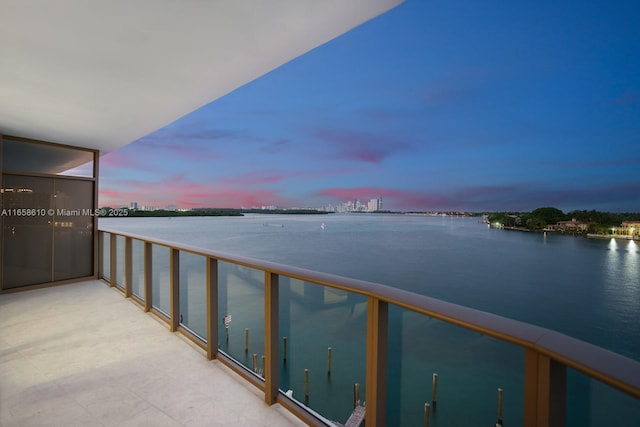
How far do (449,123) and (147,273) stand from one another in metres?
70.4

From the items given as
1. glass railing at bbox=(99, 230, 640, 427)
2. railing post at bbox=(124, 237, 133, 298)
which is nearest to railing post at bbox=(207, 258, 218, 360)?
glass railing at bbox=(99, 230, 640, 427)

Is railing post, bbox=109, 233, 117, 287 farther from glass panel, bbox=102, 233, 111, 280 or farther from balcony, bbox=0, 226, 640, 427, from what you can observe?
glass panel, bbox=102, 233, 111, 280

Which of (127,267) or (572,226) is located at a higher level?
(127,267)

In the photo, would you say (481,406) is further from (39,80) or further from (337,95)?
(337,95)

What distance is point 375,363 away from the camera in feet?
5.06

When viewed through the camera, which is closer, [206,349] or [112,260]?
[206,349]

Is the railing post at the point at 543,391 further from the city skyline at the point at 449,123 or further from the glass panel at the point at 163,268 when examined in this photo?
the city skyline at the point at 449,123

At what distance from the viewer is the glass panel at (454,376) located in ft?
66.9

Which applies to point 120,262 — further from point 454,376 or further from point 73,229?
point 454,376

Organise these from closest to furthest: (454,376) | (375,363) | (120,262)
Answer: (375,363)
(120,262)
(454,376)

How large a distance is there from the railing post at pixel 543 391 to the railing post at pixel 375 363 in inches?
24.9

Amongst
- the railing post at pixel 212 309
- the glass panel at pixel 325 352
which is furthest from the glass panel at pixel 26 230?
the glass panel at pixel 325 352

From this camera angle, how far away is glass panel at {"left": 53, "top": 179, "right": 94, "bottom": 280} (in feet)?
18.3

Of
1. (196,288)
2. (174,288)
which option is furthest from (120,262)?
(174,288)
